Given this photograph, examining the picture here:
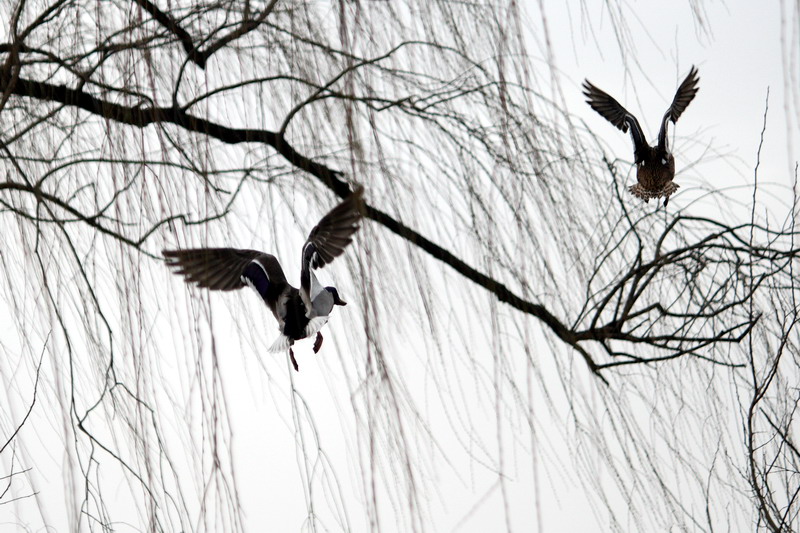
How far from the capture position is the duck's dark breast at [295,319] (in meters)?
1.01

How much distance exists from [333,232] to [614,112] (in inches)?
34.6

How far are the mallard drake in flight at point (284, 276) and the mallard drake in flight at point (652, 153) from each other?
57cm

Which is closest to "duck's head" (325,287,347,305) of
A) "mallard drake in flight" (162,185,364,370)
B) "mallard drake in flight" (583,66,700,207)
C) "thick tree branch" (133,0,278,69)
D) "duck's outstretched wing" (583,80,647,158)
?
"mallard drake in flight" (162,185,364,370)

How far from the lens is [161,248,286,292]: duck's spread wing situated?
0.94 metres

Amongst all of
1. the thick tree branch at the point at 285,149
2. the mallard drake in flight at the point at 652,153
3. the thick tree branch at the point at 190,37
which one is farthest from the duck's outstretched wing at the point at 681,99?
the thick tree branch at the point at 190,37

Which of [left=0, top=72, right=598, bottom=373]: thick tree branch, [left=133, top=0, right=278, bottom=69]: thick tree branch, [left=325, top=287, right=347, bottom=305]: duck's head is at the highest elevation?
[left=133, top=0, right=278, bottom=69]: thick tree branch

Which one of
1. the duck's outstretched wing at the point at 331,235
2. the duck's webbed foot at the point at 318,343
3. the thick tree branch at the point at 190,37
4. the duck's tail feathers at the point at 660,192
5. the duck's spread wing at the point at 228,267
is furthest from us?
the duck's tail feathers at the point at 660,192

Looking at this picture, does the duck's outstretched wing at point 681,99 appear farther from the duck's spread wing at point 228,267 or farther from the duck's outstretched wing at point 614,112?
Answer: the duck's spread wing at point 228,267

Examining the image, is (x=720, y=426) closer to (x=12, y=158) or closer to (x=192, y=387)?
(x=192, y=387)

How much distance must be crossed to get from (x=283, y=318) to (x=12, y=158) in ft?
1.43

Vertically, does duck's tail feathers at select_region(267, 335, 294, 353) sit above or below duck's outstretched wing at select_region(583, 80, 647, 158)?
below

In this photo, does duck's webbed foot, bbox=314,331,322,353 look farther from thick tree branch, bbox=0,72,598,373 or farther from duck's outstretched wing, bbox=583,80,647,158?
duck's outstretched wing, bbox=583,80,647,158

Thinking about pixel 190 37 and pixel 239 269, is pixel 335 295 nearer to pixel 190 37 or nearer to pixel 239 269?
pixel 239 269

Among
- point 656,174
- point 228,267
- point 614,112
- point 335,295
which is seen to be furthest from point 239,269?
point 614,112
